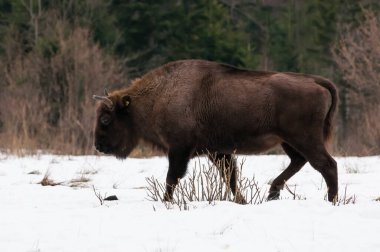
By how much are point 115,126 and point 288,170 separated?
2.35 m

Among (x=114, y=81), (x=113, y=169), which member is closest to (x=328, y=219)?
(x=113, y=169)

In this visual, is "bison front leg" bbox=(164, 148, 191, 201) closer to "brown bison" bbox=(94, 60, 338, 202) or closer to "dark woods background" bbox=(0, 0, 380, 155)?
"brown bison" bbox=(94, 60, 338, 202)

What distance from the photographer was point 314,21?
39.3m

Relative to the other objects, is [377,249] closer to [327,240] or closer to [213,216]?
[327,240]

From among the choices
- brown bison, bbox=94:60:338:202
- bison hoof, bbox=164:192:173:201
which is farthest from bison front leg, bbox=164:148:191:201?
bison hoof, bbox=164:192:173:201

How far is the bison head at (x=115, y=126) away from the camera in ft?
30.8

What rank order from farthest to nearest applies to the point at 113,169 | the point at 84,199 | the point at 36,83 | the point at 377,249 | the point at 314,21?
1. the point at 314,21
2. the point at 36,83
3. the point at 113,169
4. the point at 84,199
5. the point at 377,249

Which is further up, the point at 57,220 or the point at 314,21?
the point at 314,21

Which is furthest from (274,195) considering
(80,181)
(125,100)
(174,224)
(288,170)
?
(80,181)

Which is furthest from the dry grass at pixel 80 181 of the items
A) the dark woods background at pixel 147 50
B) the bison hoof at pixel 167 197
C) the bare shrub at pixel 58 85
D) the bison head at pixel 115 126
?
the bare shrub at pixel 58 85

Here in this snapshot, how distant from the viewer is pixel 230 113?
8500mm

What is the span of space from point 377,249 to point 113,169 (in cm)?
810

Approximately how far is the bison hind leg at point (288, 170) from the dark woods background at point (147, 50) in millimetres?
8222

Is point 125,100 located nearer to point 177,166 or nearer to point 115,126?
point 115,126
